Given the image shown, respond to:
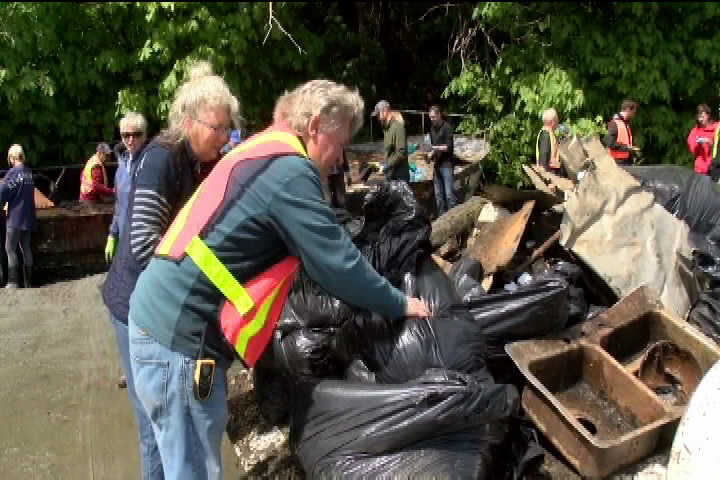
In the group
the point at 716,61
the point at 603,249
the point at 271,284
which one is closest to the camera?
the point at 271,284

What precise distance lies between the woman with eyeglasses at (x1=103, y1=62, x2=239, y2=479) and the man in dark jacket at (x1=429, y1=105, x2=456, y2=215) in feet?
15.7

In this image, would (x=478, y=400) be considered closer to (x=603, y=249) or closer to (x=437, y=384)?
(x=437, y=384)

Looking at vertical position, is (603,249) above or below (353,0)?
below

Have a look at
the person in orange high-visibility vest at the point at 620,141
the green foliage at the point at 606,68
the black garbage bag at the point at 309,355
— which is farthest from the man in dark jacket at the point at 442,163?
the black garbage bag at the point at 309,355

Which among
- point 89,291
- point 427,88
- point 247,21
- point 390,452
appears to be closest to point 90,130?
point 247,21

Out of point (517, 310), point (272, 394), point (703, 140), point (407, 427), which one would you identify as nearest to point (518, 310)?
point (517, 310)

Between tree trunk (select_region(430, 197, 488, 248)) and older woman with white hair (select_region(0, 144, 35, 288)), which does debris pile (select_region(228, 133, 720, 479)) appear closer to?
tree trunk (select_region(430, 197, 488, 248))

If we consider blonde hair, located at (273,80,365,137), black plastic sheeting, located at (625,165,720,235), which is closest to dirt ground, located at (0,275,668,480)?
blonde hair, located at (273,80,365,137)

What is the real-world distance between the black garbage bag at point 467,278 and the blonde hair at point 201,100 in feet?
4.18

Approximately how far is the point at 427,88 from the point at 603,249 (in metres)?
8.92

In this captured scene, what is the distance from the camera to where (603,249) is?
336 cm

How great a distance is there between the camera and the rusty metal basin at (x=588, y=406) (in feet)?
7.78

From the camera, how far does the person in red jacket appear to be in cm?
652

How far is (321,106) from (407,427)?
38.3 inches
